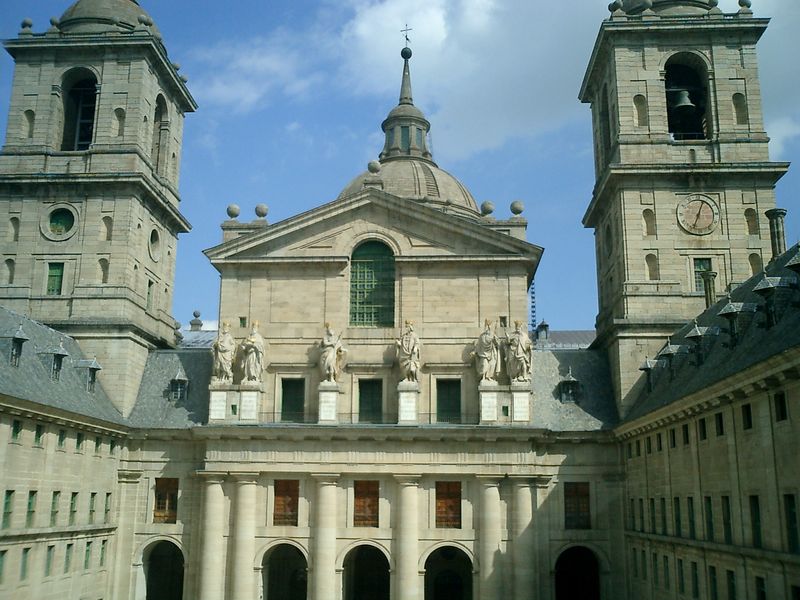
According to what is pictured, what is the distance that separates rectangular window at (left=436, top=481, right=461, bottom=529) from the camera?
149ft

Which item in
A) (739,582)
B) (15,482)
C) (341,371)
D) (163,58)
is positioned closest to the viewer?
(739,582)

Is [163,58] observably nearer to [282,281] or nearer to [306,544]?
[282,281]

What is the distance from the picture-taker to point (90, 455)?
144 ft

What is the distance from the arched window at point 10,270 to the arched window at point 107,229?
513cm

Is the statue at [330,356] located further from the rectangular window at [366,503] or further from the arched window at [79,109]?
the arched window at [79,109]

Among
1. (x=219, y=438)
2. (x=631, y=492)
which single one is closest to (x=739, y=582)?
(x=631, y=492)

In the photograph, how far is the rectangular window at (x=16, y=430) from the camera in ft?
121

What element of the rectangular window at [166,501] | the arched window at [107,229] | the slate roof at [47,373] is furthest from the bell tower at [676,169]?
the arched window at [107,229]

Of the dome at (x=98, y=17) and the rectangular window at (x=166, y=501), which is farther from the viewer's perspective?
the dome at (x=98, y=17)

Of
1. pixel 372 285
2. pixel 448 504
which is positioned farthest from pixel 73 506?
pixel 372 285

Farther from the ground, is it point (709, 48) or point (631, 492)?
point (709, 48)

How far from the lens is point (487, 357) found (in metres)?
45.9

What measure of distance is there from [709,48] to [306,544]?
34331 mm

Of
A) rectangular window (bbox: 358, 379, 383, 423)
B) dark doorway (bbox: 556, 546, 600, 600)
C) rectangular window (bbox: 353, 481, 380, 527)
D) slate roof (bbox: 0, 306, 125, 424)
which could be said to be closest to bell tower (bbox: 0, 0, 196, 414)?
slate roof (bbox: 0, 306, 125, 424)
